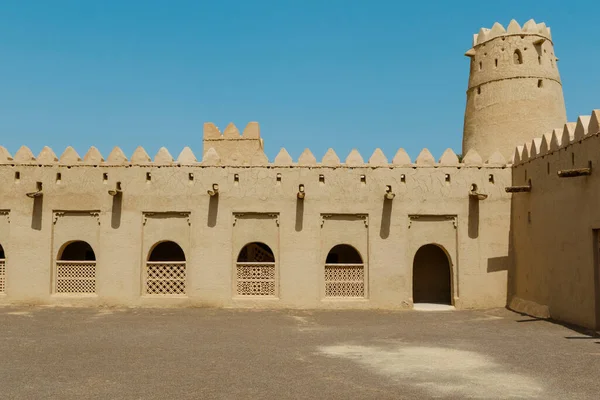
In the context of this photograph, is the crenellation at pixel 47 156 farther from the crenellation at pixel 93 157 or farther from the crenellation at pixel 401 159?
the crenellation at pixel 401 159

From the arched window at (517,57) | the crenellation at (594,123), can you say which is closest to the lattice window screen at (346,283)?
the crenellation at (594,123)

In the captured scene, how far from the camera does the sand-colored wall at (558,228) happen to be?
10.3 m

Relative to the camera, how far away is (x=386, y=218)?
14438mm

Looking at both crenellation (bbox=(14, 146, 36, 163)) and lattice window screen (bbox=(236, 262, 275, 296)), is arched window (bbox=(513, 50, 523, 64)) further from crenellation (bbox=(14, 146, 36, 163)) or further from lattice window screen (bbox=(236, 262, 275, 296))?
crenellation (bbox=(14, 146, 36, 163))

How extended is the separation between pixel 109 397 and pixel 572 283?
30.3ft

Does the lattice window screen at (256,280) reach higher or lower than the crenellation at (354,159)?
lower

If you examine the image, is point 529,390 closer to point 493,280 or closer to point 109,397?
point 109,397

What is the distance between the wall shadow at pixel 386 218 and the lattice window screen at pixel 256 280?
3087 mm

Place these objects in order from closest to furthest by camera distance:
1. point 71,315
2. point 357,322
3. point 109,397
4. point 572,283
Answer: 1. point 109,397
2. point 572,283
3. point 357,322
4. point 71,315

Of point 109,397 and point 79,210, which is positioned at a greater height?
point 79,210

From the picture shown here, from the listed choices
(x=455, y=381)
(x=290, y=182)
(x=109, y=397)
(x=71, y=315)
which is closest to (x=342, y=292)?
(x=290, y=182)

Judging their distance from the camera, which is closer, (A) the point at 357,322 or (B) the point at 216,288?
(A) the point at 357,322

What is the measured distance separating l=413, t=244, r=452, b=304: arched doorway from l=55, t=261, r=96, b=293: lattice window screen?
31.2 feet

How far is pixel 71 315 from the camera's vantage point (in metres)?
12.9
